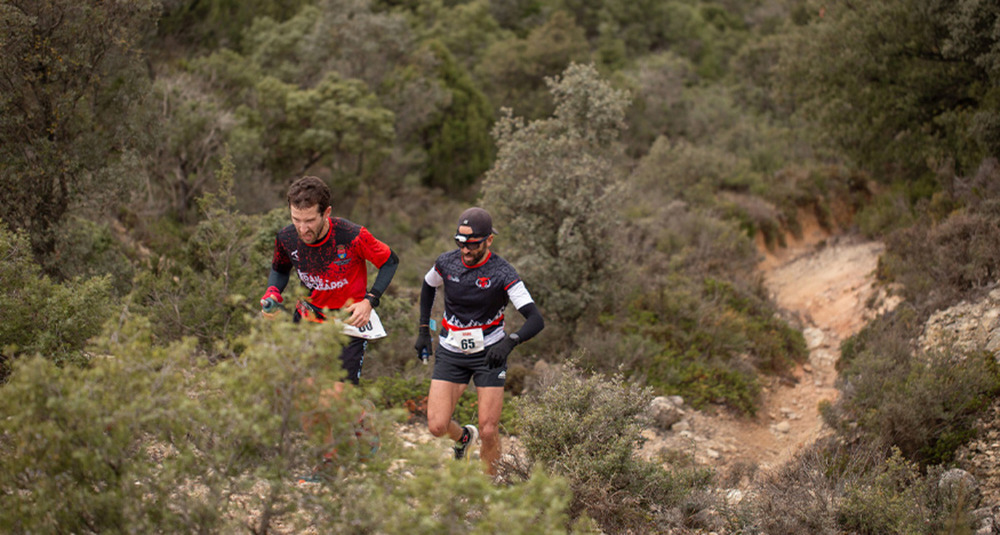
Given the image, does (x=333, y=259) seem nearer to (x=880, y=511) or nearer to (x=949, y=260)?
(x=880, y=511)

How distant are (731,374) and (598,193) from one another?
9.95 feet

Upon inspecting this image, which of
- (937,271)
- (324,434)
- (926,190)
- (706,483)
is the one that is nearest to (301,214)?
(324,434)

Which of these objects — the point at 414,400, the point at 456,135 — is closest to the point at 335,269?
the point at 414,400

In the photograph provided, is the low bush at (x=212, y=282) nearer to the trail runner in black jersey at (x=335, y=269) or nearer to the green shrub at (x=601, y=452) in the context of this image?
the trail runner in black jersey at (x=335, y=269)

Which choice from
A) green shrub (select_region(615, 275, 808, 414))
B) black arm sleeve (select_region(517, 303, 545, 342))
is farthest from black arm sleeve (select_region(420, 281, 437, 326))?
green shrub (select_region(615, 275, 808, 414))

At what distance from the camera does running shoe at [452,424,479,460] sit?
510 cm

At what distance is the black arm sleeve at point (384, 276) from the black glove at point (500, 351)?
87 cm

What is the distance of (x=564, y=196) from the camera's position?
9.39 metres

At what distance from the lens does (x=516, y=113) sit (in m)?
25.8

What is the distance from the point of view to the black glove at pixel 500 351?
470 centimetres

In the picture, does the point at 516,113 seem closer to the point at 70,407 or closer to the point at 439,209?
the point at 439,209

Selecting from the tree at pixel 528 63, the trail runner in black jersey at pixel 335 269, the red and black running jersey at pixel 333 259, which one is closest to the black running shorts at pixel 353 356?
the trail runner in black jersey at pixel 335 269

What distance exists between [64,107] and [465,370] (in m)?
5.92

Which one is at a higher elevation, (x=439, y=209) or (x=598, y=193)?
(x=598, y=193)
